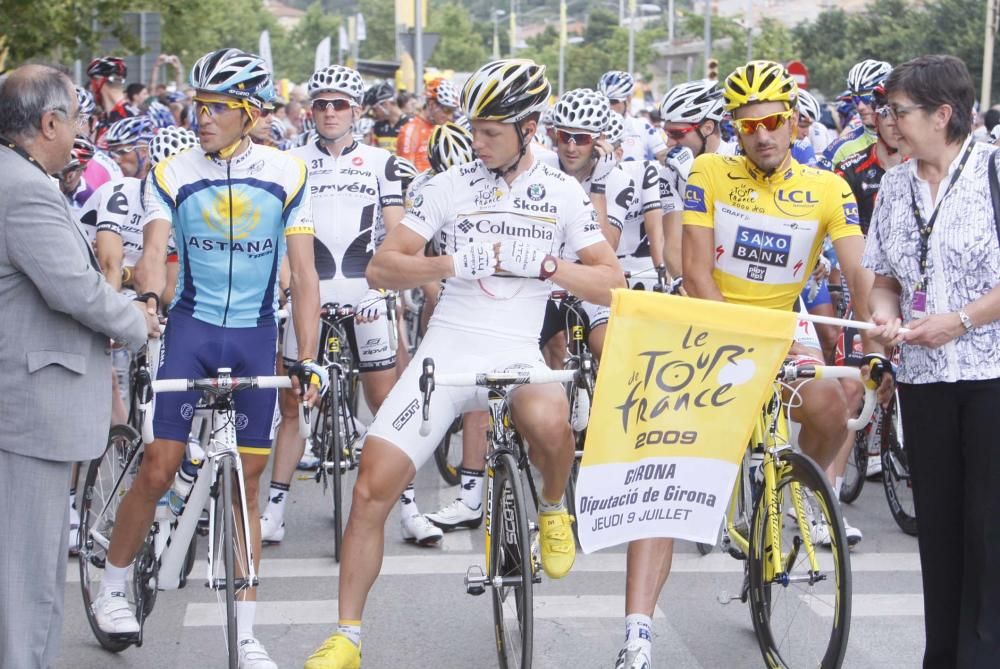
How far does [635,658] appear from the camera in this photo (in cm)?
525


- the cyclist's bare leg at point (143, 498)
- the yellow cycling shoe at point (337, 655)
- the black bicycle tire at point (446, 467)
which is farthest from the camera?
the black bicycle tire at point (446, 467)

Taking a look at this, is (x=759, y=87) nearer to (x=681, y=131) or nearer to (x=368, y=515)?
(x=368, y=515)

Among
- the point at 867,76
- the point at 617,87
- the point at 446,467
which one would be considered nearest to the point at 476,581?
the point at 446,467

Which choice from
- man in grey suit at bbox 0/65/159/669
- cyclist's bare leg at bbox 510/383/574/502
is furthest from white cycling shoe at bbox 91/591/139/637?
cyclist's bare leg at bbox 510/383/574/502

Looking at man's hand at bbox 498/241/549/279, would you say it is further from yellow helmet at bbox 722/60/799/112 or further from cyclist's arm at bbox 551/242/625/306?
yellow helmet at bbox 722/60/799/112

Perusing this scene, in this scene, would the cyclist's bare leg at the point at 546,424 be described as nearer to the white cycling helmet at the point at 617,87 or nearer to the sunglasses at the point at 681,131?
the sunglasses at the point at 681,131

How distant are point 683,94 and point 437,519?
11.7 ft

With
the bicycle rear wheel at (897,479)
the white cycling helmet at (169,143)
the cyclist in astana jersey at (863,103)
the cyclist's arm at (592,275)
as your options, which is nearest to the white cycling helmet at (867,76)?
the cyclist in astana jersey at (863,103)

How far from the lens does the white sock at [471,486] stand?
8.15 meters

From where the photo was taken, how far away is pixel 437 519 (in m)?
8.05

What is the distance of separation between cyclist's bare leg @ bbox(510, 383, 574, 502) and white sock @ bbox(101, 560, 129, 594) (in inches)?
70.8

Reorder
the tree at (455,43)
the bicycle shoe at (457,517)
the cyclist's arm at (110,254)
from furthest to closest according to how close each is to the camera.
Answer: the tree at (455,43) < the bicycle shoe at (457,517) < the cyclist's arm at (110,254)

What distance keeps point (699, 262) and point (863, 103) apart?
456cm

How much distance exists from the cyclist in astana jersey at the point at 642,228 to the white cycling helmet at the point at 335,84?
1614mm
